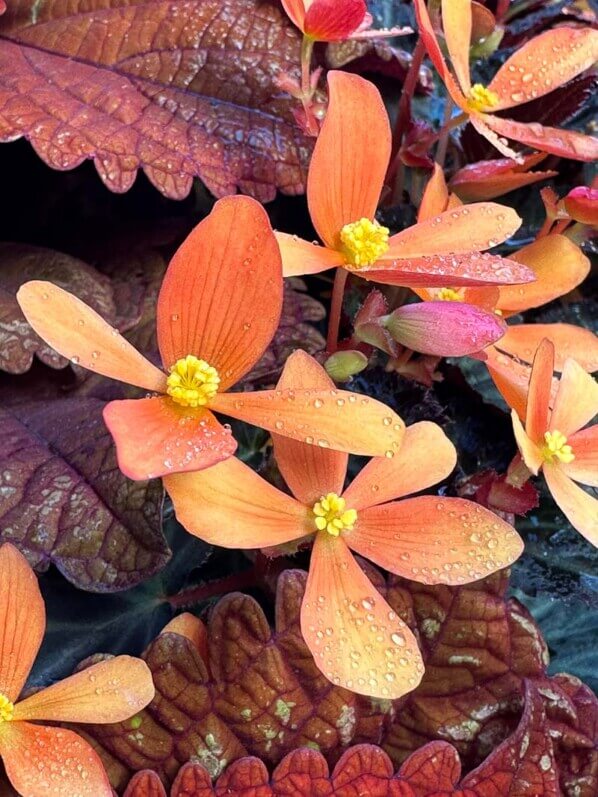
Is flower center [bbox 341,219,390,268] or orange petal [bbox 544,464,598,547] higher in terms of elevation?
flower center [bbox 341,219,390,268]

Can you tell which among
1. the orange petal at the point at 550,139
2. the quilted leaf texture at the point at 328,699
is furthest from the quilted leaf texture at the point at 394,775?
the orange petal at the point at 550,139

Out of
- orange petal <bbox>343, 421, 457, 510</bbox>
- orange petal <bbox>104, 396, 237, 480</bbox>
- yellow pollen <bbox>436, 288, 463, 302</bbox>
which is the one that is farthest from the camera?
yellow pollen <bbox>436, 288, 463, 302</bbox>

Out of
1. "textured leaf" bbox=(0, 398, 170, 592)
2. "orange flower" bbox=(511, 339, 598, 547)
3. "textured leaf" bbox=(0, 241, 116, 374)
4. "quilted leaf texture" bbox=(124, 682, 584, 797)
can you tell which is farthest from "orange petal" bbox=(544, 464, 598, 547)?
"textured leaf" bbox=(0, 241, 116, 374)

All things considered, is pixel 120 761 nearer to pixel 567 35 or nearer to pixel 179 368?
pixel 179 368

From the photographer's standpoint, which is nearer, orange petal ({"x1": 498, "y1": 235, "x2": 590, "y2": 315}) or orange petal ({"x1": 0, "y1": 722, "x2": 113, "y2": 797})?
orange petal ({"x1": 0, "y1": 722, "x2": 113, "y2": 797})

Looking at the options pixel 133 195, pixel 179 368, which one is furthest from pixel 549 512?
pixel 133 195

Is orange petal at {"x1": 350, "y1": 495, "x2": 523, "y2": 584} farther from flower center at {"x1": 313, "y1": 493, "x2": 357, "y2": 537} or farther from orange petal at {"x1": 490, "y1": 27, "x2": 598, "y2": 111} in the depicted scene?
orange petal at {"x1": 490, "y1": 27, "x2": 598, "y2": 111}

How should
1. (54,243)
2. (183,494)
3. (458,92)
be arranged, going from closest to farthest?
(183,494) → (458,92) → (54,243)
